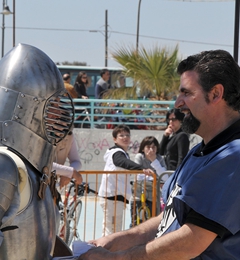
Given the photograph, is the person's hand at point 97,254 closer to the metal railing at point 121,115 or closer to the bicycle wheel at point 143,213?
the bicycle wheel at point 143,213

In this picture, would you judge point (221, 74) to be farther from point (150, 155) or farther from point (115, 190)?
point (150, 155)

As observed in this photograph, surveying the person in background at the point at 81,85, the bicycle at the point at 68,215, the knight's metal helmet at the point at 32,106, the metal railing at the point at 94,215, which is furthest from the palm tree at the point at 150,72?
the knight's metal helmet at the point at 32,106

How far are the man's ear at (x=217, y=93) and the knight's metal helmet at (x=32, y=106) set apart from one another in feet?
2.93

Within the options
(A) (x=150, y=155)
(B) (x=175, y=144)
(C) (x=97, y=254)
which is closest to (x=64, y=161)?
(A) (x=150, y=155)

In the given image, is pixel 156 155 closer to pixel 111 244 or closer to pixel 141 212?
pixel 141 212

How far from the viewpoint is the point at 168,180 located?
3049mm

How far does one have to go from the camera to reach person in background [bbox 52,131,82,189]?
5629 mm

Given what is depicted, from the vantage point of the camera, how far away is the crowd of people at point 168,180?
2.48 metres

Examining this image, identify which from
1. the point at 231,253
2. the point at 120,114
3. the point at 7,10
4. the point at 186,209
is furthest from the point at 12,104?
the point at 7,10

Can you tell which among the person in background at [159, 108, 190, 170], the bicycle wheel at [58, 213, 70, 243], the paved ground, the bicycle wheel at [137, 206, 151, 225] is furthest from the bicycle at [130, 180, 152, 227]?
Result: the bicycle wheel at [58, 213, 70, 243]

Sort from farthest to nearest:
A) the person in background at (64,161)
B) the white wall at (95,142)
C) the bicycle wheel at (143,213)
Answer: the white wall at (95,142)
the bicycle wheel at (143,213)
the person in background at (64,161)

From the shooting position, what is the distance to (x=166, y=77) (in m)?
16.0

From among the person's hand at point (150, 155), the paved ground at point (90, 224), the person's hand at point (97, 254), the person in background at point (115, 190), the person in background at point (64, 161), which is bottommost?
the paved ground at point (90, 224)

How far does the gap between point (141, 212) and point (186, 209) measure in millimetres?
4729
